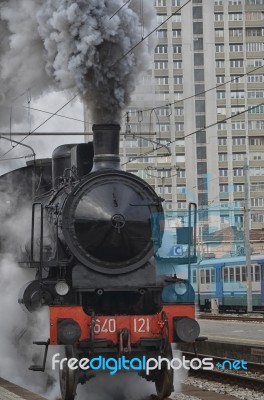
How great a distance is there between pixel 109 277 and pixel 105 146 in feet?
5.82

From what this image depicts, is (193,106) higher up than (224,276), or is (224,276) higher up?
(193,106)

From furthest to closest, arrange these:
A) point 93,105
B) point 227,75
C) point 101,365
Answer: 1. point 227,75
2. point 93,105
3. point 101,365

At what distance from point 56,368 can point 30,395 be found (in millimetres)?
506

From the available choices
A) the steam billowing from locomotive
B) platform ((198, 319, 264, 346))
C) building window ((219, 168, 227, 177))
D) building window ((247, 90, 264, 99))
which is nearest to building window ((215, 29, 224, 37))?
building window ((247, 90, 264, 99))

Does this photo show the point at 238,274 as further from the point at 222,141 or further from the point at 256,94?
the point at 256,94

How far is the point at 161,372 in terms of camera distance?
10.7 meters

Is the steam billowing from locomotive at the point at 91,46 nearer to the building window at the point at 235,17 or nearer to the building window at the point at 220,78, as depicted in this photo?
the building window at the point at 220,78

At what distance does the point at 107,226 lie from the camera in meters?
10.9

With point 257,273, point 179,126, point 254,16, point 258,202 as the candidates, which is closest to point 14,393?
point 257,273

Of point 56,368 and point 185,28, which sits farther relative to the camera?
point 185,28

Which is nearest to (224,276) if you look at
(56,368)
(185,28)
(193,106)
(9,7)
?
(9,7)

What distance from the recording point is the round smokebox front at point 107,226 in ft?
35.6

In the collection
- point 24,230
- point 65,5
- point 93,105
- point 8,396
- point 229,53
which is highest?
point 229,53

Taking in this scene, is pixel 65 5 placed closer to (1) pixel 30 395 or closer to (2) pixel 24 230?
(2) pixel 24 230
